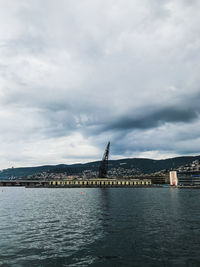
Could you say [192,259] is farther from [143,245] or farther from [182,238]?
[182,238]

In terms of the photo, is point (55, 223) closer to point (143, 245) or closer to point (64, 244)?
point (64, 244)

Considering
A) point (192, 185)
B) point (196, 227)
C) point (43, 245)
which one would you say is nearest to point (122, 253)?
point (43, 245)

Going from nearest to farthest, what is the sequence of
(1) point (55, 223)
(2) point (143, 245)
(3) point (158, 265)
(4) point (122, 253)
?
(3) point (158, 265)
(4) point (122, 253)
(2) point (143, 245)
(1) point (55, 223)

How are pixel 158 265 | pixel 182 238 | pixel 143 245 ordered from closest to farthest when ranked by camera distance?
1. pixel 158 265
2. pixel 143 245
3. pixel 182 238

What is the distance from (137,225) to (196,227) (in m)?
8.20

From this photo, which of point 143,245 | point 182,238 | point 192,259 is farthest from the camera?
point 182,238

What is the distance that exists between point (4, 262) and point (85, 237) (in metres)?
10.3

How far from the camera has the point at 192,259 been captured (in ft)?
60.5

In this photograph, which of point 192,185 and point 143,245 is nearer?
point 143,245

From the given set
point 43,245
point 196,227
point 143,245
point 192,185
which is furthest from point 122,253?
point 192,185

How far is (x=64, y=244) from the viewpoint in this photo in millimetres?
23438

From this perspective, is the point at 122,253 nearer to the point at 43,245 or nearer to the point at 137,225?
the point at 43,245

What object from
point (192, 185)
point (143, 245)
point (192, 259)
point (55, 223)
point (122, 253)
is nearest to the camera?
point (192, 259)

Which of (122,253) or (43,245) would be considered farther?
(43,245)
